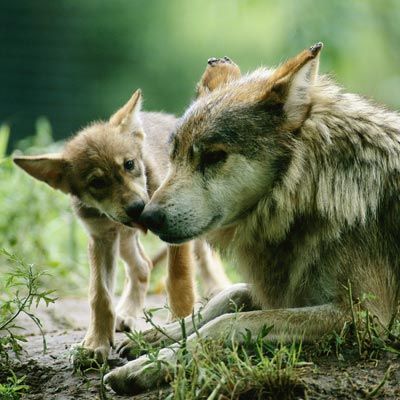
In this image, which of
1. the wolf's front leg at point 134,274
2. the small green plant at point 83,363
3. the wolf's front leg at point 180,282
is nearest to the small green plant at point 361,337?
the small green plant at point 83,363

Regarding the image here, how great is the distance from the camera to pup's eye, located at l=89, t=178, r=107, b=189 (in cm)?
475

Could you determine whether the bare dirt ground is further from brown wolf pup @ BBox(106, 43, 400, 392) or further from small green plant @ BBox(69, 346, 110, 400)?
brown wolf pup @ BBox(106, 43, 400, 392)

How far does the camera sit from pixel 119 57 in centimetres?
1480

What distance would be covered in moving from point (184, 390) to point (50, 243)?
4.51m

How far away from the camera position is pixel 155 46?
15.1 meters

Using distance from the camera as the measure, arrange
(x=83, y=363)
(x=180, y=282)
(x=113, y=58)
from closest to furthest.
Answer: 1. (x=83, y=363)
2. (x=180, y=282)
3. (x=113, y=58)

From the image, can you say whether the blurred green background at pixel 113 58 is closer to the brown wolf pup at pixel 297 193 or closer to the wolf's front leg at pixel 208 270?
the wolf's front leg at pixel 208 270

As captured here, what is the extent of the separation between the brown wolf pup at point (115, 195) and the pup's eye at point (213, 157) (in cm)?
83

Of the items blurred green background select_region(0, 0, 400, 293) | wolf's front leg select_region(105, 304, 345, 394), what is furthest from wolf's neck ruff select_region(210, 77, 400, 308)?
blurred green background select_region(0, 0, 400, 293)

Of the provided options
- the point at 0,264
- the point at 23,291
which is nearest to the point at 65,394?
the point at 23,291

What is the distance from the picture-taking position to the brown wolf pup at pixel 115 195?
4566mm

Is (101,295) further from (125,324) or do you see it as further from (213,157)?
(213,157)

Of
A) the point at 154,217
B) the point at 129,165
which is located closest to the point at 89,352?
the point at 154,217

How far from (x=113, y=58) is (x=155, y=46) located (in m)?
0.88
